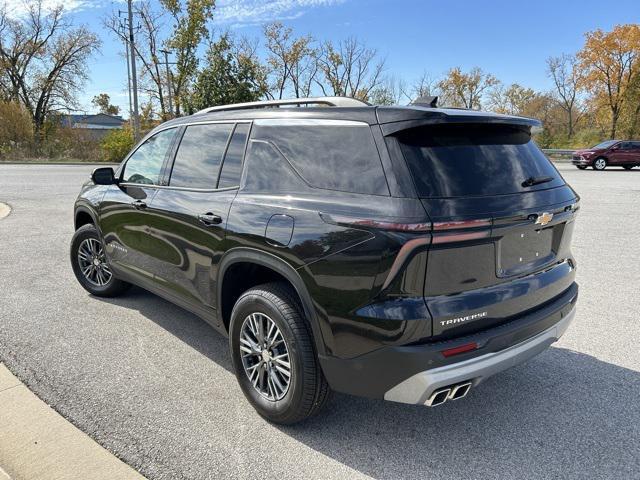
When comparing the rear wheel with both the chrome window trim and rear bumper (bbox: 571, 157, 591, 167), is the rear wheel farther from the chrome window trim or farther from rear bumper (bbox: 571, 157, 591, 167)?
the chrome window trim

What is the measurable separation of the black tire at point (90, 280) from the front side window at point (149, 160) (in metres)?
0.87

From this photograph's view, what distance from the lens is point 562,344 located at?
3.75 metres

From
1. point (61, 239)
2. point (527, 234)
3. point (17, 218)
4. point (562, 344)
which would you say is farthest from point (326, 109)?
point (17, 218)

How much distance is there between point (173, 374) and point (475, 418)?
2.06m

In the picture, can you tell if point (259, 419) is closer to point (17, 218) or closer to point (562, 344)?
point (562, 344)

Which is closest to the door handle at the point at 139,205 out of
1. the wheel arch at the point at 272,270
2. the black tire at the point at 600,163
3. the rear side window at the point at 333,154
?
the wheel arch at the point at 272,270

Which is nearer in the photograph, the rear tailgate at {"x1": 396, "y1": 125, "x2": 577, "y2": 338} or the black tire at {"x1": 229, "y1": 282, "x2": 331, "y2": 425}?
the rear tailgate at {"x1": 396, "y1": 125, "x2": 577, "y2": 338}

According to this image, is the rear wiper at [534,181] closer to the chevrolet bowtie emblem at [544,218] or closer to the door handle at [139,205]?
the chevrolet bowtie emblem at [544,218]

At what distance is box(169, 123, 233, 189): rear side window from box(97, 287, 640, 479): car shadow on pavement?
176 centimetres

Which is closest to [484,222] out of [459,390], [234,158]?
[459,390]

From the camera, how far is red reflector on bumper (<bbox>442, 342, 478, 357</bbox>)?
214 centimetres

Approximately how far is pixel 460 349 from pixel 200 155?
225cm

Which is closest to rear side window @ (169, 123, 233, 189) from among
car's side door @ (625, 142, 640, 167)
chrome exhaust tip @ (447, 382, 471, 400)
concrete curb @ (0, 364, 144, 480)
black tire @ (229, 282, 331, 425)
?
black tire @ (229, 282, 331, 425)

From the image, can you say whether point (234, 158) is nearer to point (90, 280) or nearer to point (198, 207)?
point (198, 207)
